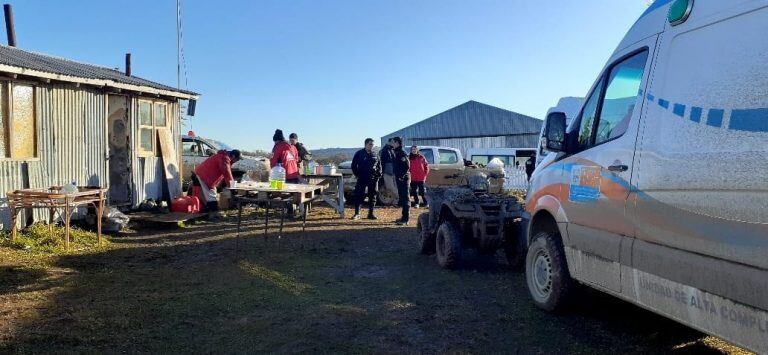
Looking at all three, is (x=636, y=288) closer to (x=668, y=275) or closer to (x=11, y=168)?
(x=668, y=275)

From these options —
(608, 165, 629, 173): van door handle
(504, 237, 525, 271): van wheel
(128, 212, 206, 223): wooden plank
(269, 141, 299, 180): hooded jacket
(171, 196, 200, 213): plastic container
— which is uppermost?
(269, 141, 299, 180): hooded jacket

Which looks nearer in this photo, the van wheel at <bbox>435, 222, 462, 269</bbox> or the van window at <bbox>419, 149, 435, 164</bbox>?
the van wheel at <bbox>435, 222, 462, 269</bbox>

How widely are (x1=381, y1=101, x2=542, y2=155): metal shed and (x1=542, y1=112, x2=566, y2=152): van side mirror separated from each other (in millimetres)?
30300

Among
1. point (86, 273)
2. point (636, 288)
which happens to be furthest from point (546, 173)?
point (86, 273)

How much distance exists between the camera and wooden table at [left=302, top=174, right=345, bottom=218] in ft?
38.4

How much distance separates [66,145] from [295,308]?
263 inches

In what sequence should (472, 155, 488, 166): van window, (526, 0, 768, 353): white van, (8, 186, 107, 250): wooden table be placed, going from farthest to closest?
1. (472, 155, 488, 166): van window
2. (8, 186, 107, 250): wooden table
3. (526, 0, 768, 353): white van

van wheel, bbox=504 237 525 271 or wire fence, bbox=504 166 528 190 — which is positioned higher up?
wire fence, bbox=504 166 528 190

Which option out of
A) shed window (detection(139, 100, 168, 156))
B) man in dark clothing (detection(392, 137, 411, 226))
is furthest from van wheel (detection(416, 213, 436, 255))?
shed window (detection(139, 100, 168, 156))

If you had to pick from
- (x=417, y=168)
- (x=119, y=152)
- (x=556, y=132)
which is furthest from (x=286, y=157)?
(x=556, y=132)

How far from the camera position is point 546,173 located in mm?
4871

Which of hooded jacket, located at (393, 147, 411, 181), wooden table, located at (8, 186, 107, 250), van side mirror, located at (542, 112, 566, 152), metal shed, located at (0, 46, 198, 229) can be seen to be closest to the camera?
van side mirror, located at (542, 112, 566, 152)

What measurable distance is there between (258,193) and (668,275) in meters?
6.04

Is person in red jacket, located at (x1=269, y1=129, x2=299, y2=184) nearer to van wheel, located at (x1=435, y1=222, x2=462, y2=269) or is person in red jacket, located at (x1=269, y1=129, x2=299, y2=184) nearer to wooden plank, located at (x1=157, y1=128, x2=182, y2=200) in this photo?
wooden plank, located at (x1=157, y1=128, x2=182, y2=200)
